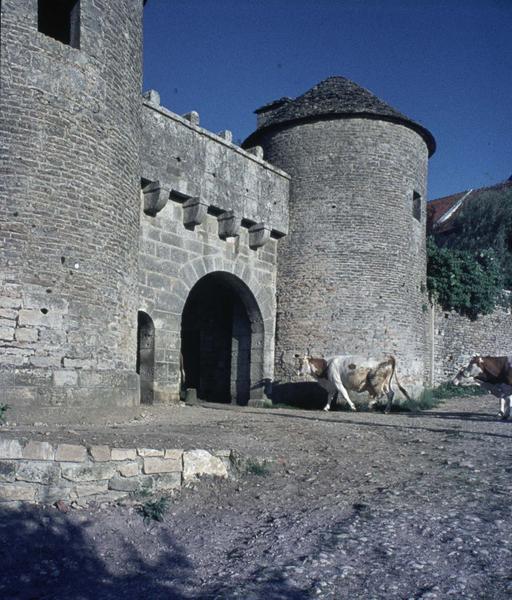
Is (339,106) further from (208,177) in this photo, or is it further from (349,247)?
(208,177)

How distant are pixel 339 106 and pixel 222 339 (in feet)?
21.9

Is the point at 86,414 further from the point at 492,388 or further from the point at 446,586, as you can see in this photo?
the point at 492,388

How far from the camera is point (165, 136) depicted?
534 inches

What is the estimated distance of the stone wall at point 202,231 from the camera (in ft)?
43.9

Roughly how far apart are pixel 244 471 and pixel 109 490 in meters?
1.57

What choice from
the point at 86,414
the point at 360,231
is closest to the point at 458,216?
the point at 360,231

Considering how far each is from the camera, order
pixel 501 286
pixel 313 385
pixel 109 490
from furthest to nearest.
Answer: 1. pixel 501 286
2. pixel 313 385
3. pixel 109 490

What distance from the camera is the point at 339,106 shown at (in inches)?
655

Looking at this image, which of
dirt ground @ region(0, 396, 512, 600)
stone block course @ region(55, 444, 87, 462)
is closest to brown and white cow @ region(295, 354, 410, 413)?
dirt ground @ region(0, 396, 512, 600)

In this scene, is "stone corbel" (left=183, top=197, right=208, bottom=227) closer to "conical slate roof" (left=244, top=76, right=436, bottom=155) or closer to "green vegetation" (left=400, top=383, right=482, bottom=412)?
"conical slate roof" (left=244, top=76, right=436, bottom=155)

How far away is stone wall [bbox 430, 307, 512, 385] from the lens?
20641mm

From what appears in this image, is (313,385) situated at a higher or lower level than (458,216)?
lower

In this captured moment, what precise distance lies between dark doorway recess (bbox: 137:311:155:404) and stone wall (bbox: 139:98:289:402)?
109 millimetres

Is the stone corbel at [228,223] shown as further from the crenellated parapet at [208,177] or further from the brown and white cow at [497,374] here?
the brown and white cow at [497,374]
